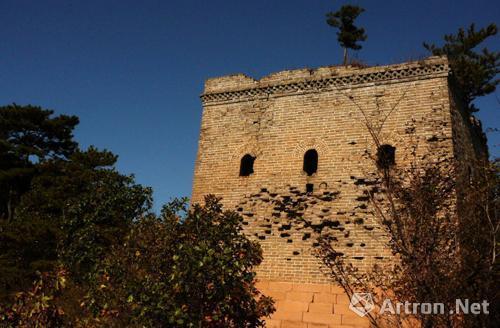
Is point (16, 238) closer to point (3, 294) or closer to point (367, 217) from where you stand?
point (3, 294)

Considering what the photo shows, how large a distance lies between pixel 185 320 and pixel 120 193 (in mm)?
8103

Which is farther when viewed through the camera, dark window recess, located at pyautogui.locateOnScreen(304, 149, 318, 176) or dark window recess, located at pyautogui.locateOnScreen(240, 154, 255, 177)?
dark window recess, located at pyautogui.locateOnScreen(240, 154, 255, 177)

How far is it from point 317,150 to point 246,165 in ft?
6.54

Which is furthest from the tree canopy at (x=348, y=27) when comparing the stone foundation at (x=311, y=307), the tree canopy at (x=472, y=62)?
the stone foundation at (x=311, y=307)

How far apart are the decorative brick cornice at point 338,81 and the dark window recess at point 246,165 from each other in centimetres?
170

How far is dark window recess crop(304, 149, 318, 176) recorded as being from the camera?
1170cm

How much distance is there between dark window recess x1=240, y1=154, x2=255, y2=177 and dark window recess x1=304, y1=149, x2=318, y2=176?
1.42 metres

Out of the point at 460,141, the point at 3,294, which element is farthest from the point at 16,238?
the point at 460,141

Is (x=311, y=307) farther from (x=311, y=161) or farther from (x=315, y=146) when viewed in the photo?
(x=315, y=146)

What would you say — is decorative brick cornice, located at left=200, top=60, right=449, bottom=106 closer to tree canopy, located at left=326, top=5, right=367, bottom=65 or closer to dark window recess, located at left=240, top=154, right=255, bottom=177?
dark window recess, located at left=240, top=154, right=255, bottom=177

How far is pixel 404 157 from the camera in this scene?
10.6 meters

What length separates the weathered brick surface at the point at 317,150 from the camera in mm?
10266

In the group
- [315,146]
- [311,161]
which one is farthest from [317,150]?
[311,161]

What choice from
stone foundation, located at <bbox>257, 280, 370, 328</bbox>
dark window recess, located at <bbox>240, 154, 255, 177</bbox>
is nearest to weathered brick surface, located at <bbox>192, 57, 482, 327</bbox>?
stone foundation, located at <bbox>257, 280, 370, 328</bbox>
